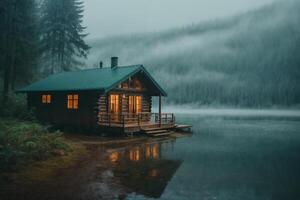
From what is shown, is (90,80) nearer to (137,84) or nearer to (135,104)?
(137,84)

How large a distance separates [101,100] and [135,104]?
4505 mm

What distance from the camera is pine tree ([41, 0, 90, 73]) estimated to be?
43.4 meters

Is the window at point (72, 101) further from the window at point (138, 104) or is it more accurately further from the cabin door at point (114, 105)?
the window at point (138, 104)

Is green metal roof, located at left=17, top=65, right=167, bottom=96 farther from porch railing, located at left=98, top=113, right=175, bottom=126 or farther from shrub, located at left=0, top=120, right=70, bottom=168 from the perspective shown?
shrub, located at left=0, top=120, right=70, bottom=168

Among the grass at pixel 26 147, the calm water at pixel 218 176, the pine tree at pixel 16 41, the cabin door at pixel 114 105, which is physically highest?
the pine tree at pixel 16 41

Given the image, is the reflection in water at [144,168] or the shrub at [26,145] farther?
the shrub at [26,145]

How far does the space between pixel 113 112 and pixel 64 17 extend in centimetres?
2236

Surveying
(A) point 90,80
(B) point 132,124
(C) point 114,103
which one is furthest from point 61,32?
(B) point 132,124

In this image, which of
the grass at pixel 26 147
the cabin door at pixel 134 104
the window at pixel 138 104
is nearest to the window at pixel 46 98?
the cabin door at pixel 134 104

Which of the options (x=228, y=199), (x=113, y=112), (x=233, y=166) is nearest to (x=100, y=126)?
(x=113, y=112)

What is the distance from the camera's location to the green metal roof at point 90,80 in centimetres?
2577

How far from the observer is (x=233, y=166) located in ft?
48.7

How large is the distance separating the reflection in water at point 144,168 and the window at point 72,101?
10126 mm

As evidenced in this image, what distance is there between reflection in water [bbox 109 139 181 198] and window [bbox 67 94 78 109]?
10126 mm
